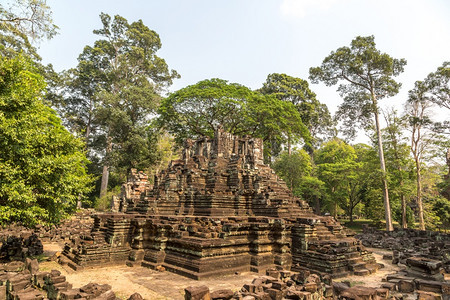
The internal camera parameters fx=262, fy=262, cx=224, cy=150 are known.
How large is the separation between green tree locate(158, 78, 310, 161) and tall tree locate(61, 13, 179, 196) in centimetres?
851

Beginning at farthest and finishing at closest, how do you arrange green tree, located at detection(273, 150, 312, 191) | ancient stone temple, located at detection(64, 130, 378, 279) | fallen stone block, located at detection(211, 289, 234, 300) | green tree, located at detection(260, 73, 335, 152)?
1. green tree, located at detection(260, 73, 335, 152)
2. green tree, located at detection(273, 150, 312, 191)
3. ancient stone temple, located at detection(64, 130, 378, 279)
4. fallen stone block, located at detection(211, 289, 234, 300)

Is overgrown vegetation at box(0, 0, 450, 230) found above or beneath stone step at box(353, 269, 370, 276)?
above

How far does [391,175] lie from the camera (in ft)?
80.0

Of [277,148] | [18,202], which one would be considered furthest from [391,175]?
[18,202]

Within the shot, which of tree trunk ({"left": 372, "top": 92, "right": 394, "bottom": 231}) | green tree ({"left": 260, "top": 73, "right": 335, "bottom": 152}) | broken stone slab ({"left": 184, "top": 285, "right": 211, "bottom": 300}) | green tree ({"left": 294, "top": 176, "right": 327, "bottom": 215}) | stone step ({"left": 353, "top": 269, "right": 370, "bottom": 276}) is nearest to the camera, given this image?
broken stone slab ({"left": 184, "top": 285, "right": 211, "bottom": 300})

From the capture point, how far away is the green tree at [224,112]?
23938 millimetres

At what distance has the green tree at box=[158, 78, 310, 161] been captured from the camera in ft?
78.5

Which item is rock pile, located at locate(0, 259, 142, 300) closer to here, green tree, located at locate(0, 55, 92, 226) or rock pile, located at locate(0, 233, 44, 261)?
green tree, located at locate(0, 55, 92, 226)

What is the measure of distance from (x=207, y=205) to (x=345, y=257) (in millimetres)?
6664

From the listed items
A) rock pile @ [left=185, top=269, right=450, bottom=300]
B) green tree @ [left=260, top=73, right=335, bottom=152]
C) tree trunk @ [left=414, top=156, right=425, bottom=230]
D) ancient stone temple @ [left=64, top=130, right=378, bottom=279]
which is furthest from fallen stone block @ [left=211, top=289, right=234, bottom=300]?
green tree @ [left=260, top=73, right=335, bottom=152]

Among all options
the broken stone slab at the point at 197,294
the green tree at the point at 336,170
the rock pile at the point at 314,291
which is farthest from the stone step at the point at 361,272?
the green tree at the point at 336,170

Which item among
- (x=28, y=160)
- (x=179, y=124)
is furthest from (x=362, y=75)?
(x=28, y=160)

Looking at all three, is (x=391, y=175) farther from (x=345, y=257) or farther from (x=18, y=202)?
(x=18, y=202)

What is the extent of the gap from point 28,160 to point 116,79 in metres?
32.4
